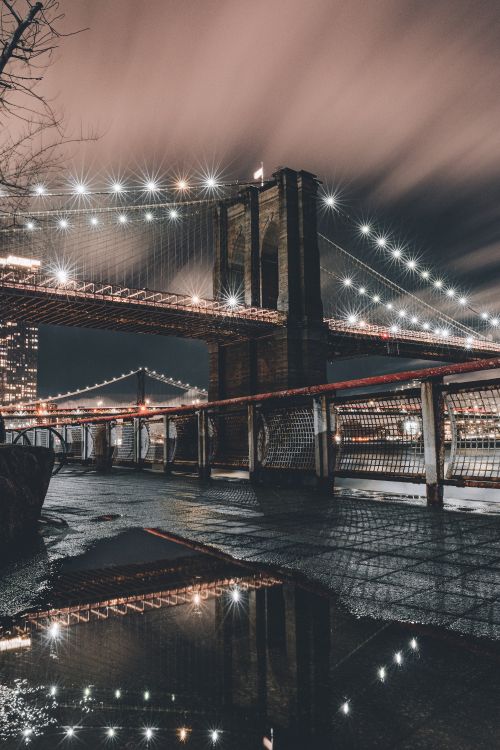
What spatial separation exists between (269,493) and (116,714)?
404cm

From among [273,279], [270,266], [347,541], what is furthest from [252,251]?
[347,541]

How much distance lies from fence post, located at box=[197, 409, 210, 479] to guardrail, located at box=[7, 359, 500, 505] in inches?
0.5

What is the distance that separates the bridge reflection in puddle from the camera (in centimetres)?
90

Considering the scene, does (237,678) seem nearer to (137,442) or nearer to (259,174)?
(137,442)

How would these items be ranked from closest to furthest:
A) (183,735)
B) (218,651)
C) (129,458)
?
(183,735) < (218,651) < (129,458)

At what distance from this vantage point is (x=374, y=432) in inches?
186

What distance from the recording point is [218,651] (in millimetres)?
1236

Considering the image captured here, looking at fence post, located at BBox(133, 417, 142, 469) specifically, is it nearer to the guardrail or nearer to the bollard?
the bollard

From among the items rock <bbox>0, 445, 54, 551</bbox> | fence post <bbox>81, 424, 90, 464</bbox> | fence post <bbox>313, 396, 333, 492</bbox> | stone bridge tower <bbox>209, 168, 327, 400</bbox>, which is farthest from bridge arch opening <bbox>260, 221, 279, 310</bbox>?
rock <bbox>0, 445, 54, 551</bbox>

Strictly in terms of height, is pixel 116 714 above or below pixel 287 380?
below

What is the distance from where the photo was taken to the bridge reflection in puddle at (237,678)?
0.90 meters

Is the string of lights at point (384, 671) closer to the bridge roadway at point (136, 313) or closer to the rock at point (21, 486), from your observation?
the rock at point (21, 486)

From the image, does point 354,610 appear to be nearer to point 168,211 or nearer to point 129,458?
point 129,458

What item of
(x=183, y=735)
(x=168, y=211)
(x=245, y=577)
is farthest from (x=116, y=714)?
(x=168, y=211)
